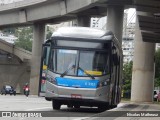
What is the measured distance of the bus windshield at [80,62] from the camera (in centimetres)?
2334

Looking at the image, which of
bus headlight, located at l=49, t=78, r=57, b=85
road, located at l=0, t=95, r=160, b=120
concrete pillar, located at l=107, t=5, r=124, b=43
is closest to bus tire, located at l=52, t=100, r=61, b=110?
road, located at l=0, t=95, r=160, b=120

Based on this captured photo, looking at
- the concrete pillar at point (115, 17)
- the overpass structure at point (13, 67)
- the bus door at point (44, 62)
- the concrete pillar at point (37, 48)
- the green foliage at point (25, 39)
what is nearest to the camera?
the bus door at point (44, 62)

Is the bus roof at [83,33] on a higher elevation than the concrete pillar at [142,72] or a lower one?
→ higher

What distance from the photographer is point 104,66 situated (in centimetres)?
2367

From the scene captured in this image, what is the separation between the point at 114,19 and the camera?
171ft

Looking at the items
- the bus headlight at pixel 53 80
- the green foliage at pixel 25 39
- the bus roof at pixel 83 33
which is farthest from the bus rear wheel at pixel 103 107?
the green foliage at pixel 25 39

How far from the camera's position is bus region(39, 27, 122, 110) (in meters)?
23.2

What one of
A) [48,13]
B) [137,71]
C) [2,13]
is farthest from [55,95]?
[2,13]

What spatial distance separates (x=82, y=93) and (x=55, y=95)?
113cm

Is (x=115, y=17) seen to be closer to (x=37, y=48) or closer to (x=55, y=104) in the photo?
(x=37, y=48)

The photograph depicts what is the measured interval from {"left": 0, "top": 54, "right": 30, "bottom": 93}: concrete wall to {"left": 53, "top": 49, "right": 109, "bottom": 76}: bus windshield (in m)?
57.7

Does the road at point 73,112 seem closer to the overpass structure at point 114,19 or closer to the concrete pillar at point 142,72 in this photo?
the overpass structure at point 114,19

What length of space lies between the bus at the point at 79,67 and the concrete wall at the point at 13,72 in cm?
5738

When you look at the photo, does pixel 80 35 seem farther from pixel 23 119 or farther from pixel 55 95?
pixel 23 119
